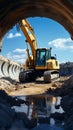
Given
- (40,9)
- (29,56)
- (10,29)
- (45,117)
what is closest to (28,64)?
(29,56)

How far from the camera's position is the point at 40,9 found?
1355 cm

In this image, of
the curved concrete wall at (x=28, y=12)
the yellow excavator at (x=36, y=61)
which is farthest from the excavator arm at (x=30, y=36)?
→ the curved concrete wall at (x=28, y=12)

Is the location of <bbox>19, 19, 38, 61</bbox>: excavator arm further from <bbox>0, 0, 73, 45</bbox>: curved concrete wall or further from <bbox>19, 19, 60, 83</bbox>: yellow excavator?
<bbox>0, 0, 73, 45</bbox>: curved concrete wall

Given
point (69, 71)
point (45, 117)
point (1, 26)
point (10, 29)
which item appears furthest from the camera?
point (69, 71)

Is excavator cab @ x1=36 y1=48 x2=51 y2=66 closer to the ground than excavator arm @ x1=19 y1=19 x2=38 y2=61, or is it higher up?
closer to the ground

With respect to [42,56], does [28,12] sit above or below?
above

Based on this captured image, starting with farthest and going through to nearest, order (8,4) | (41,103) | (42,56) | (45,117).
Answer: (42,56) → (41,103) → (8,4) → (45,117)

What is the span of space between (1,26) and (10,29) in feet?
4.14

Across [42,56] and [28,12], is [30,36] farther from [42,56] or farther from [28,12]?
[28,12]

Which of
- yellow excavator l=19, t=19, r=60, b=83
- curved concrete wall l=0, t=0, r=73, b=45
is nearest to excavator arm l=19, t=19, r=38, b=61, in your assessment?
yellow excavator l=19, t=19, r=60, b=83

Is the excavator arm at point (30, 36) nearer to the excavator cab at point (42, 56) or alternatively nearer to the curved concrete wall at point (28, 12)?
the excavator cab at point (42, 56)

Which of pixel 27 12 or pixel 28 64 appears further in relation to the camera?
pixel 28 64

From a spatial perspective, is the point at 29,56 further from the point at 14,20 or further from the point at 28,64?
the point at 14,20

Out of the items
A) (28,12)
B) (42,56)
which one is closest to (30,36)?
(42,56)
